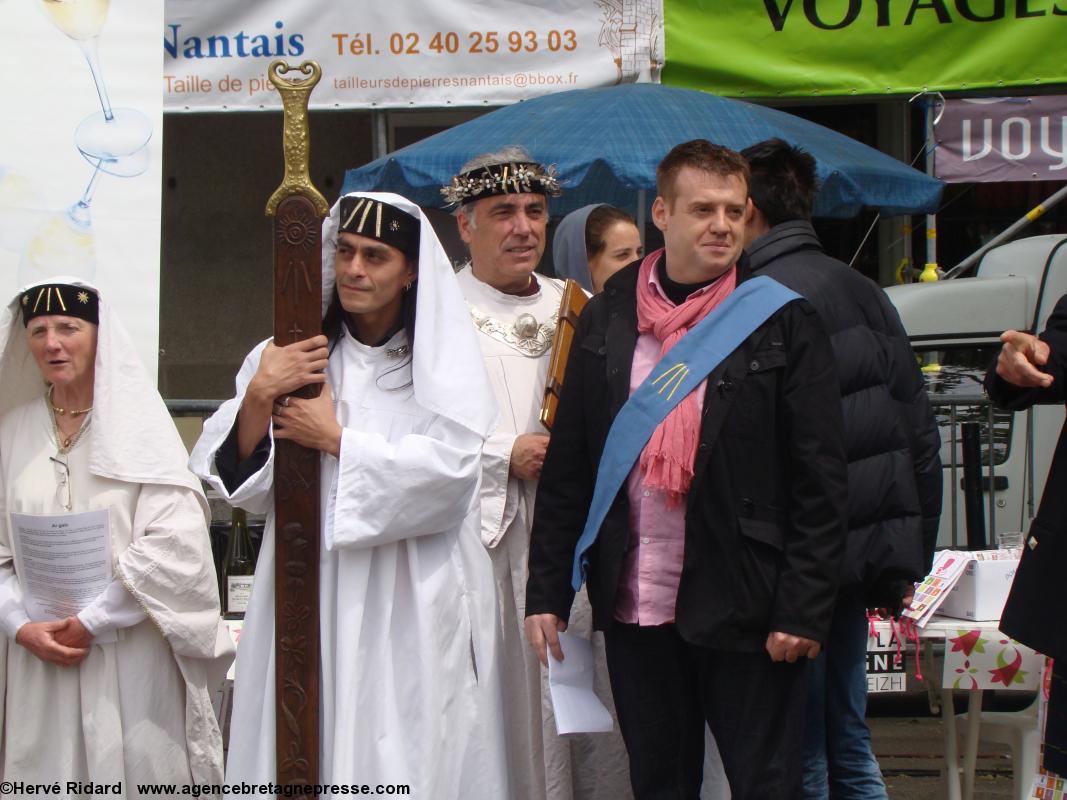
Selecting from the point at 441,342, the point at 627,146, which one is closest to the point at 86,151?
the point at 441,342

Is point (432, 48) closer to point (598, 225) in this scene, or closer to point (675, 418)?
point (598, 225)

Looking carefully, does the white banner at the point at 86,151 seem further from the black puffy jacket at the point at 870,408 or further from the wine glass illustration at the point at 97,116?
the black puffy jacket at the point at 870,408

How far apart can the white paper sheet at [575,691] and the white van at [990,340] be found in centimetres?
325

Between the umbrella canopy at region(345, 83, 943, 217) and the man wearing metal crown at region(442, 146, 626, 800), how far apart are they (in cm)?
174

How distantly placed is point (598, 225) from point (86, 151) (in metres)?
1.82

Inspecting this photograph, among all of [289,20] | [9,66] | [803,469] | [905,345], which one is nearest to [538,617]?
[803,469]

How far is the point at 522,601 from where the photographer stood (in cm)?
370

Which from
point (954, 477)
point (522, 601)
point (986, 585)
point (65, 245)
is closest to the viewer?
point (522, 601)

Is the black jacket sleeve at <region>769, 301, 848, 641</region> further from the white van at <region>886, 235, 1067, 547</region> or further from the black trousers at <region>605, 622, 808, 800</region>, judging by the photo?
the white van at <region>886, 235, 1067, 547</region>

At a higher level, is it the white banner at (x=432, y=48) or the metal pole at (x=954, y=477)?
the white banner at (x=432, y=48)

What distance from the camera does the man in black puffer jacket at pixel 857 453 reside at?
127 inches

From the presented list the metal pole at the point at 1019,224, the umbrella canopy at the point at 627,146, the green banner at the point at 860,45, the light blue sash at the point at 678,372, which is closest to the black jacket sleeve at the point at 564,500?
the light blue sash at the point at 678,372

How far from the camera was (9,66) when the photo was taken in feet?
15.0

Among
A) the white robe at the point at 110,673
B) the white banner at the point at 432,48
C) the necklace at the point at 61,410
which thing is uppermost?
the white banner at the point at 432,48
